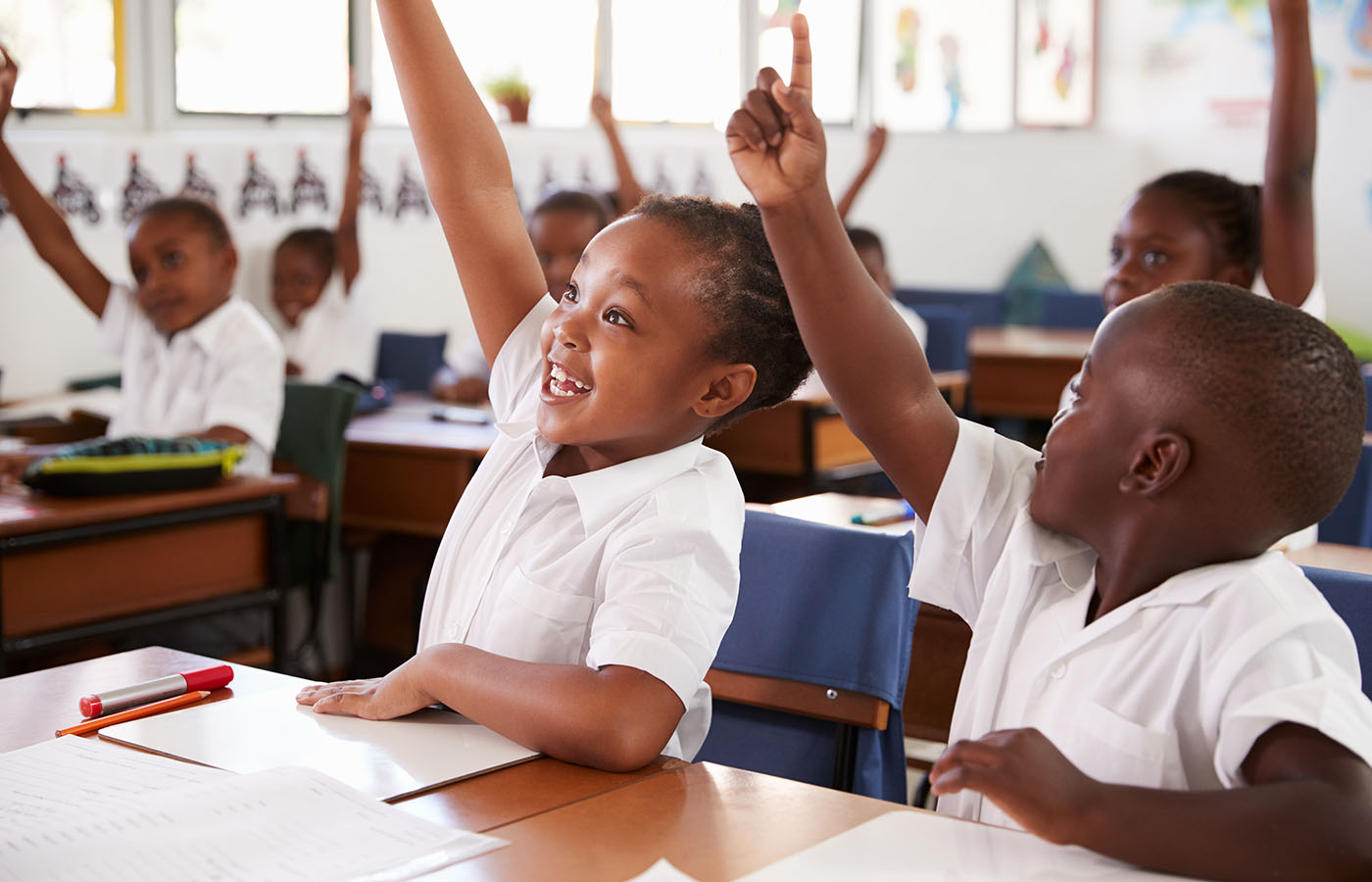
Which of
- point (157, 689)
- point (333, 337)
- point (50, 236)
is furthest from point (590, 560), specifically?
point (333, 337)

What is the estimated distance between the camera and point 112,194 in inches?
170

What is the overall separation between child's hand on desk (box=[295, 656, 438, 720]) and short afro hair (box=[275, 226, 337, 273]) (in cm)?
356

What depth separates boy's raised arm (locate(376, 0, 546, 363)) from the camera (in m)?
1.40

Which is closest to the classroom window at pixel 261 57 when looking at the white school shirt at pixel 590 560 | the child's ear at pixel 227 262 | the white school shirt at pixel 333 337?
the white school shirt at pixel 333 337

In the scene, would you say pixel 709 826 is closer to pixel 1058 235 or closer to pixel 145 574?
pixel 145 574

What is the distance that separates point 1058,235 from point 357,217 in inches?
164

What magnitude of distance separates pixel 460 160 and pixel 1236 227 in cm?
141

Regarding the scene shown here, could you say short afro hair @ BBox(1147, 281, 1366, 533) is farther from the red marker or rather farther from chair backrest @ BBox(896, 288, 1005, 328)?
chair backrest @ BBox(896, 288, 1005, 328)

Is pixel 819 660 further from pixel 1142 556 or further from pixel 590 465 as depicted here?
pixel 1142 556

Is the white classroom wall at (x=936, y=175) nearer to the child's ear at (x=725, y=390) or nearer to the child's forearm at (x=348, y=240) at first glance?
the child's forearm at (x=348, y=240)

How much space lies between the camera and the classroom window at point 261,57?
4691 millimetres

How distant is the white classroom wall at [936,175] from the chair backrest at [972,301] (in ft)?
1.48

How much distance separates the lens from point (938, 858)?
0.89 metres

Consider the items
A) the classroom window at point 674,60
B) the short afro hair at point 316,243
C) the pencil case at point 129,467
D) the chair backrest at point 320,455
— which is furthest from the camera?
the classroom window at point 674,60
